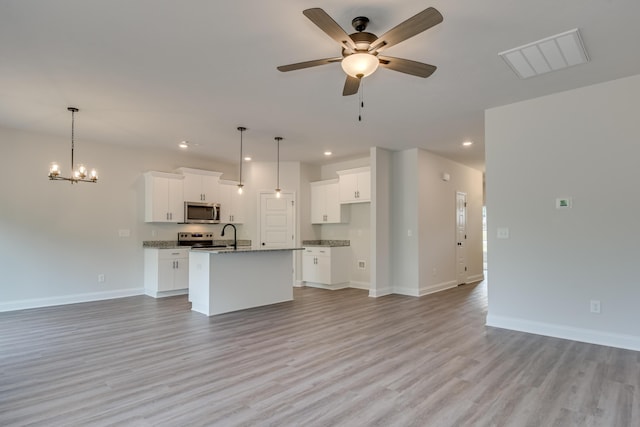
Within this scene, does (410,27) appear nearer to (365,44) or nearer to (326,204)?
(365,44)

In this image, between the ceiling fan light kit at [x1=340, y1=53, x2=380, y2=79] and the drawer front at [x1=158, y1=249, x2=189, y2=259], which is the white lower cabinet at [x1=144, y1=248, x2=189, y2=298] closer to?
the drawer front at [x1=158, y1=249, x2=189, y2=259]

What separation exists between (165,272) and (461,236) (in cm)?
605

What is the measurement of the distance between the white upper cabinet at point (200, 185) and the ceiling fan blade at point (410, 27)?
5338 millimetres

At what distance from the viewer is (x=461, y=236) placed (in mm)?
7711

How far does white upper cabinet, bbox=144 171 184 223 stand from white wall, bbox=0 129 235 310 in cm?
24

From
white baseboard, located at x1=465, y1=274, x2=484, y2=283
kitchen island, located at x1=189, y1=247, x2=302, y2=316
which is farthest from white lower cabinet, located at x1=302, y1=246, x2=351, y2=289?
white baseboard, located at x1=465, y1=274, x2=484, y2=283

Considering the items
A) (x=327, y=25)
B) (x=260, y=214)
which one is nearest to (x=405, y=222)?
(x=260, y=214)

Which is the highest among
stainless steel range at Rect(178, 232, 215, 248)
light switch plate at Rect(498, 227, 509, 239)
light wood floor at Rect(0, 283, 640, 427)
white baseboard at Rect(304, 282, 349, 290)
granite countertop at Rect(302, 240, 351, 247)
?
light switch plate at Rect(498, 227, 509, 239)

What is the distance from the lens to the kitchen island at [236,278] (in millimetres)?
4926

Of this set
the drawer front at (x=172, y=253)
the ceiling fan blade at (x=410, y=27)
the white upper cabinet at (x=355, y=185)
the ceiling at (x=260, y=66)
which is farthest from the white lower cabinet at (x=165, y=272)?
the ceiling fan blade at (x=410, y=27)

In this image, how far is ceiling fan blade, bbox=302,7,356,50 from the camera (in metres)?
1.99

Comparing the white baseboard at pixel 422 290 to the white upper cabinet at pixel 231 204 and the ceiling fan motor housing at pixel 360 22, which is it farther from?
the ceiling fan motor housing at pixel 360 22

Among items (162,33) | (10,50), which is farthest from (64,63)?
(162,33)

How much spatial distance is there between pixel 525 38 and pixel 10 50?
4.28 meters
